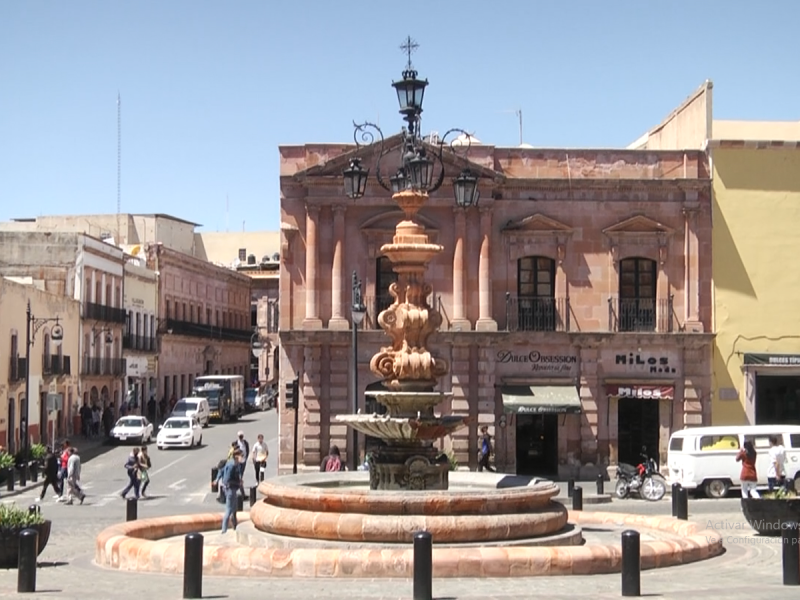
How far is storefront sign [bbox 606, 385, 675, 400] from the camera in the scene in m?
35.9

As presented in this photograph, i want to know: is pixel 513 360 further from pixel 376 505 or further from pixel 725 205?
pixel 376 505

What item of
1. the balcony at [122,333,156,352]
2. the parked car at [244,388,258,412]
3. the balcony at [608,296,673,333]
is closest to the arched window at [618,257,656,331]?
the balcony at [608,296,673,333]

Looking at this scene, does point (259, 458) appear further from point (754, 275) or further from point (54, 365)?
point (54, 365)

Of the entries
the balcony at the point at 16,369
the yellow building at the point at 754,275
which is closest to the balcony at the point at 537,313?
the yellow building at the point at 754,275

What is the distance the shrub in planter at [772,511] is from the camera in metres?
19.6

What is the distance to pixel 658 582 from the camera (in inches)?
607

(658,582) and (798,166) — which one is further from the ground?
(798,166)

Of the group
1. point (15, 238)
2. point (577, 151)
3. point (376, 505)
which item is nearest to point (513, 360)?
point (577, 151)

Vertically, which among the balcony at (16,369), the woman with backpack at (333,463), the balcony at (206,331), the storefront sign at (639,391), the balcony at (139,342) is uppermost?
the balcony at (206,331)

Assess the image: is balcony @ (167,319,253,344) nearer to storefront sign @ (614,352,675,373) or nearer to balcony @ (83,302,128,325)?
balcony @ (83,302,128,325)

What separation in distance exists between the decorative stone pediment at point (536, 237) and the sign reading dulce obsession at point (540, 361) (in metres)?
2.57

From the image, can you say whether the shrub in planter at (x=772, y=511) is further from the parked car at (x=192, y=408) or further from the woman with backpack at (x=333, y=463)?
the parked car at (x=192, y=408)

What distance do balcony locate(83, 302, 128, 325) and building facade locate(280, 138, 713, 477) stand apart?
22499mm

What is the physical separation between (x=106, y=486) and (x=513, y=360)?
1118 cm
